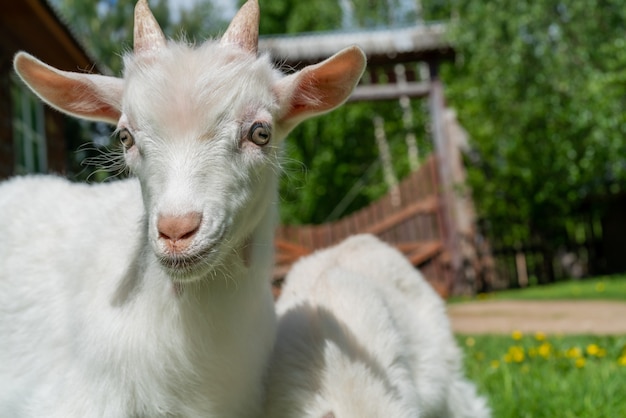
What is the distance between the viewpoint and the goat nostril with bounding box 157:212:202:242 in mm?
2150

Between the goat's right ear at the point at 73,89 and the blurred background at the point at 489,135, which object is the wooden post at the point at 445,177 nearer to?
the blurred background at the point at 489,135

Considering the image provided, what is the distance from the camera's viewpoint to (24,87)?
9.83m

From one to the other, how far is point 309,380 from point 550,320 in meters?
6.36

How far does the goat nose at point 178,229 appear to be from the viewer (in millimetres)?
2152

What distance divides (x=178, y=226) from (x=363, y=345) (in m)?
1.25

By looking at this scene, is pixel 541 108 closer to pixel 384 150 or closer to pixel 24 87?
pixel 24 87

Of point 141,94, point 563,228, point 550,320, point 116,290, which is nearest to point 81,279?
point 116,290

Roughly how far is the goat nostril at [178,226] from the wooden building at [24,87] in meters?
6.45

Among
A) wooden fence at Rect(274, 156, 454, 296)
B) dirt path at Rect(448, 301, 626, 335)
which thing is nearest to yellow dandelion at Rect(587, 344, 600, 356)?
dirt path at Rect(448, 301, 626, 335)

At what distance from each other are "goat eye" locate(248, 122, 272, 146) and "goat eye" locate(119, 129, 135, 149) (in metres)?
0.40

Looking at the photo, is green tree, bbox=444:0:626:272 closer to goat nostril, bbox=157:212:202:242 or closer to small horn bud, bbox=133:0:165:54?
small horn bud, bbox=133:0:165:54

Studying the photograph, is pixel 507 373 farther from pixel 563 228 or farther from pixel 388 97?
pixel 563 228

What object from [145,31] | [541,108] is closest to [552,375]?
[145,31]

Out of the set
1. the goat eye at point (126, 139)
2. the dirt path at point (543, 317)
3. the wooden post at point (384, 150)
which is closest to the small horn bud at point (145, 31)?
the goat eye at point (126, 139)
